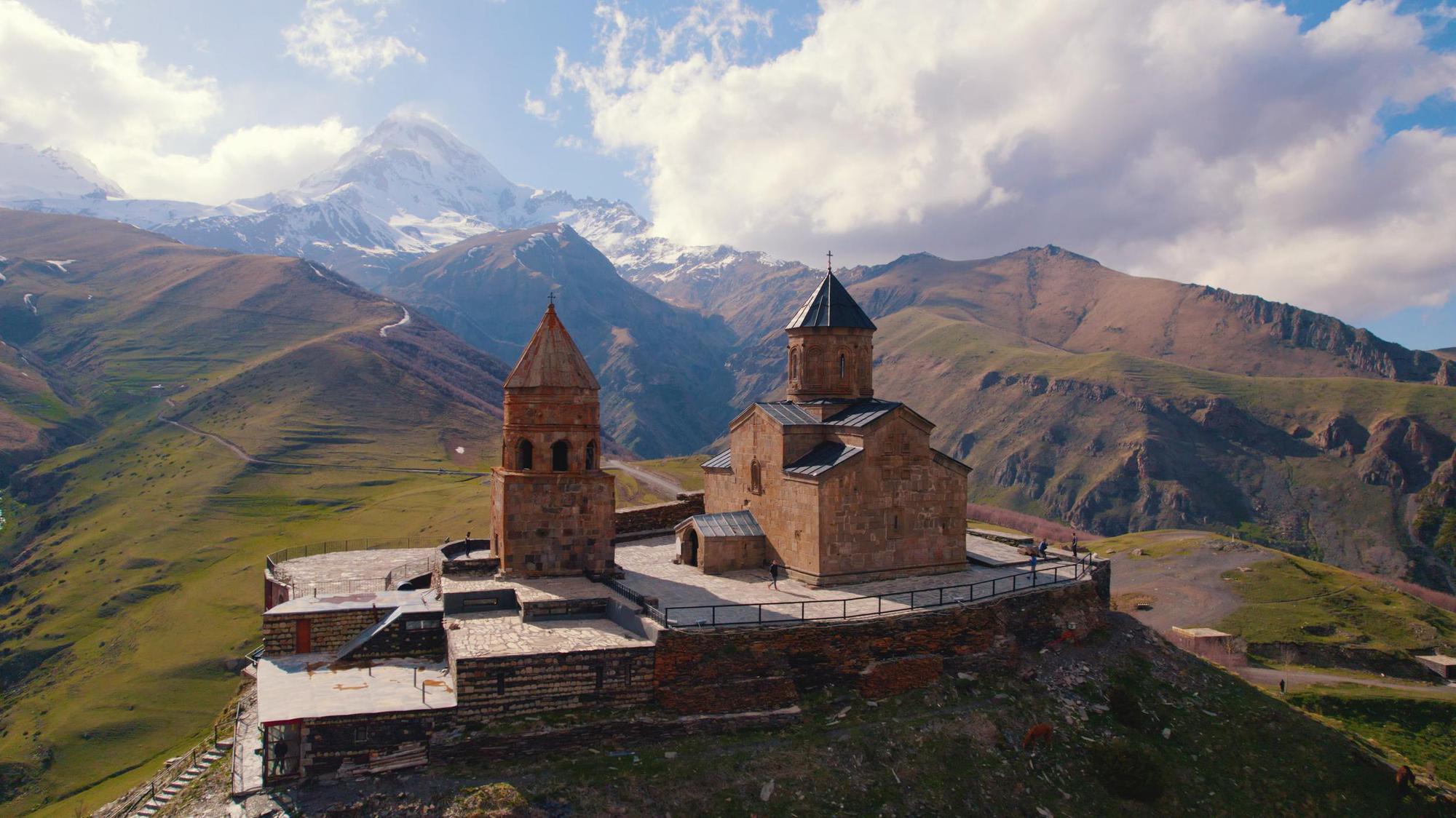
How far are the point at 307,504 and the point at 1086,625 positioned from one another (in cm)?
6942

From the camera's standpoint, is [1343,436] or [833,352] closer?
[833,352]

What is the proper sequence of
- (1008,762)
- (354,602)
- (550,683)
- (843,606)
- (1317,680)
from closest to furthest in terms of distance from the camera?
(550,683) → (1008,762) → (843,606) → (354,602) → (1317,680)

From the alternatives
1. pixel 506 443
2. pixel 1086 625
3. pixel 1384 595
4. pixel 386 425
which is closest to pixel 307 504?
→ pixel 386 425

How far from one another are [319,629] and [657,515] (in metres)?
15.2

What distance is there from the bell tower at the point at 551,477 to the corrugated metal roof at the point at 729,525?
4.03 m

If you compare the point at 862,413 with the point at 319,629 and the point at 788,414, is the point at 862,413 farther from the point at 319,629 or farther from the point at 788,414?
the point at 319,629

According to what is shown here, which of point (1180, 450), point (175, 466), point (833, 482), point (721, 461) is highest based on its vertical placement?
point (721, 461)

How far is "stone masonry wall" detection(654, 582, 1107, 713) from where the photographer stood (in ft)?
70.9

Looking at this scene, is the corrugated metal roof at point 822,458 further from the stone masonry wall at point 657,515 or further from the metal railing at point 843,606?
the stone masonry wall at point 657,515

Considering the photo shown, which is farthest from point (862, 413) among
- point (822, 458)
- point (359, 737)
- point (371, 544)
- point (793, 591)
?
point (371, 544)

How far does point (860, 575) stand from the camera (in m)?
28.3

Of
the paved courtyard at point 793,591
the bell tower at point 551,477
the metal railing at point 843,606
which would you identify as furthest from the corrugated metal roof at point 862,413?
the bell tower at point 551,477

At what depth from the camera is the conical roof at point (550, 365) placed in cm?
2783

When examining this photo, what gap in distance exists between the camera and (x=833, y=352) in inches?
1296
